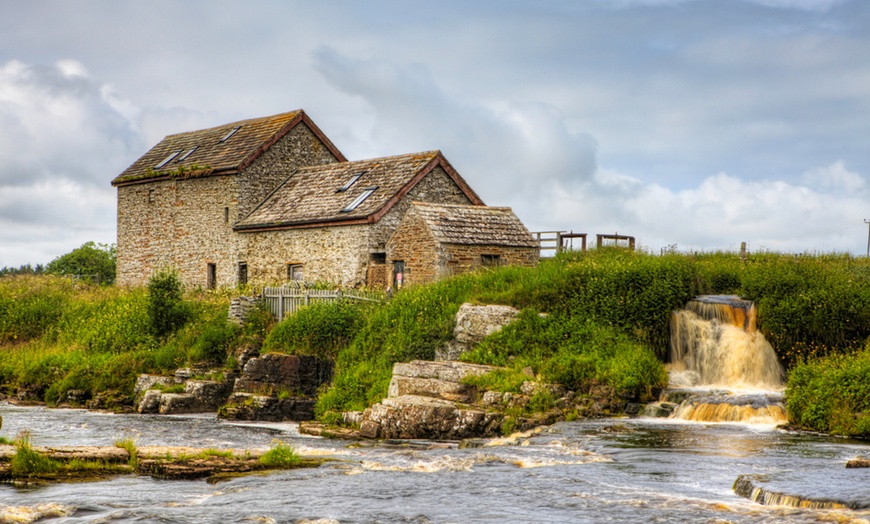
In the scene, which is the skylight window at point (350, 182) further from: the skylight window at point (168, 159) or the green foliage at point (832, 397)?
the green foliage at point (832, 397)

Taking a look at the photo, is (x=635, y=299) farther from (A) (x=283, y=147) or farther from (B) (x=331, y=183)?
(A) (x=283, y=147)

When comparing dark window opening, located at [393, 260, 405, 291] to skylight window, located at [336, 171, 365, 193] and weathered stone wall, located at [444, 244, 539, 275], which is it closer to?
weathered stone wall, located at [444, 244, 539, 275]

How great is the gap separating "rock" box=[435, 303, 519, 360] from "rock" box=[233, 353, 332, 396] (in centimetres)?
427

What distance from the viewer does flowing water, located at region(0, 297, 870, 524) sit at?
12680 millimetres

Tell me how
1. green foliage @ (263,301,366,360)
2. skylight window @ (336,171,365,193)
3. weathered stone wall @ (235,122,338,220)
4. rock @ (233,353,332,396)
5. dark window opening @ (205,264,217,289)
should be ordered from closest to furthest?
rock @ (233,353,332,396) → green foliage @ (263,301,366,360) → skylight window @ (336,171,365,193) → weathered stone wall @ (235,122,338,220) → dark window opening @ (205,264,217,289)

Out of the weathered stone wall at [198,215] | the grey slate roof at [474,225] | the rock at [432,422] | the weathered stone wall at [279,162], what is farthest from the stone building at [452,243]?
the rock at [432,422]

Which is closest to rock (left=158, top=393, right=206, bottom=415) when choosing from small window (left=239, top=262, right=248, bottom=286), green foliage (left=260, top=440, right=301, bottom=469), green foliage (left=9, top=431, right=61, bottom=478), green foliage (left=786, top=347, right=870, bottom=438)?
small window (left=239, top=262, right=248, bottom=286)

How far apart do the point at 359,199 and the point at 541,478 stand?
80.9 ft

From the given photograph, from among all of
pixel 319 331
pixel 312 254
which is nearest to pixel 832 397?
pixel 319 331

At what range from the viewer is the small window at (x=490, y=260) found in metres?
35.7

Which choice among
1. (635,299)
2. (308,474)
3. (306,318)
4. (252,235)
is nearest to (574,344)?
(635,299)

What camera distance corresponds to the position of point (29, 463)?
15484 millimetres

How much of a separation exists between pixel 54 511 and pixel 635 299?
1777cm

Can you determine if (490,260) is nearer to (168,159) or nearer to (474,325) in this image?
(474,325)
